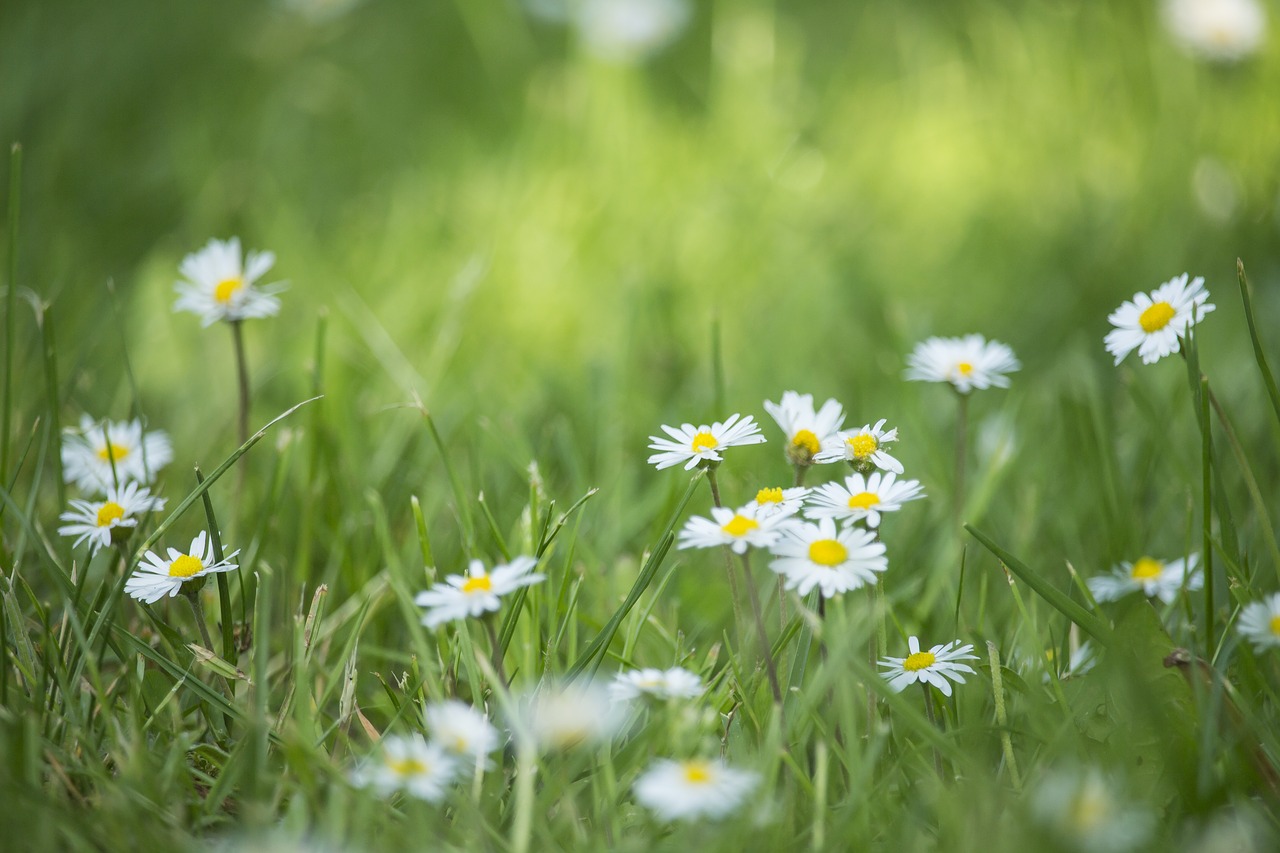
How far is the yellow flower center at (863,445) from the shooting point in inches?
35.5

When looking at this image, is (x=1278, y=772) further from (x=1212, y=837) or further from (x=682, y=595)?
(x=682, y=595)

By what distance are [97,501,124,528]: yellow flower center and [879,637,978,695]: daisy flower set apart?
0.73m

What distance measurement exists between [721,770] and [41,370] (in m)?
1.27

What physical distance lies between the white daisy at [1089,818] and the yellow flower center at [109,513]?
840mm

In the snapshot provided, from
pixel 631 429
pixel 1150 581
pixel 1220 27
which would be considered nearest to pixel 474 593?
pixel 1150 581

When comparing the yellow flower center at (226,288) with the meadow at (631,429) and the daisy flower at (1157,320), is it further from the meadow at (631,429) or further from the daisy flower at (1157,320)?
the daisy flower at (1157,320)

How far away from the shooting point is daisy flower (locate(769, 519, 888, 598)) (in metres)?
0.81

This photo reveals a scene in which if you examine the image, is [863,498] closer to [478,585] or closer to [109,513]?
[478,585]

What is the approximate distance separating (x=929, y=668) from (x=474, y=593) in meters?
0.40

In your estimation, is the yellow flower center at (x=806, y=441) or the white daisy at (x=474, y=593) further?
the yellow flower center at (x=806, y=441)

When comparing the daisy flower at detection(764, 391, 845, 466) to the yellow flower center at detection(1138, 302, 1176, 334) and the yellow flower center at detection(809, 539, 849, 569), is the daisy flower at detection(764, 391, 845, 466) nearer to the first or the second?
the yellow flower center at detection(809, 539, 849, 569)

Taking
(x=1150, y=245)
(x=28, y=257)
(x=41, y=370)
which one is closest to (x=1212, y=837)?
(x=41, y=370)

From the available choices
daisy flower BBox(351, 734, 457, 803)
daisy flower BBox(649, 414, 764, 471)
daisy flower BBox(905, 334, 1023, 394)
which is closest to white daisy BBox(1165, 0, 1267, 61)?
daisy flower BBox(905, 334, 1023, 394)

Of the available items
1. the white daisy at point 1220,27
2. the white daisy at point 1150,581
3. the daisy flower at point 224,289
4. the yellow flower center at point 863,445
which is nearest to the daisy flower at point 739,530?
the yellow flower center at point 863,445
